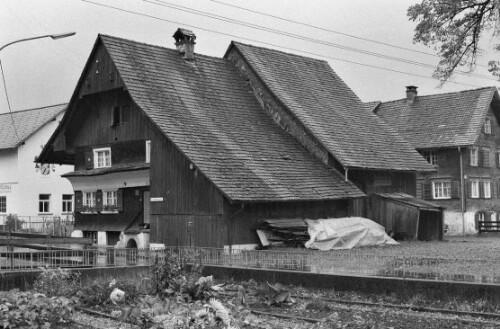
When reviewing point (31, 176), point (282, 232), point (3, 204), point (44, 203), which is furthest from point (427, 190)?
point (3, 204)

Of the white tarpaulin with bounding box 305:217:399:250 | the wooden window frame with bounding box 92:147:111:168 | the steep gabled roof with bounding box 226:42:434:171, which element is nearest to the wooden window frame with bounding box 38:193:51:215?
the wooden window frame with bounding box 92:147:111:168

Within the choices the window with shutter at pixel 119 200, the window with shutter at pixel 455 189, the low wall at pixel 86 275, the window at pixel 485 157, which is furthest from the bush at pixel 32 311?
the window at pixel 485 157

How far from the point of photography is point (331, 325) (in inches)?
405

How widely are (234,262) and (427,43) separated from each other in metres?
9.82

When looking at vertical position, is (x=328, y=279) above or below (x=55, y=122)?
below

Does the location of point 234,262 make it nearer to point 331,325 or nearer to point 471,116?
point 331,325

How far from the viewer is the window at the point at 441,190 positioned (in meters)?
51.3

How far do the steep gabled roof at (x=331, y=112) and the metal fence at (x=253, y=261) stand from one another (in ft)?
41.8

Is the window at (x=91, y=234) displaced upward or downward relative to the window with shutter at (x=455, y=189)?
downward

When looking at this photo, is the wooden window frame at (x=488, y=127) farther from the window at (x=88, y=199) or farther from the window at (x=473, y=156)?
the window at (x=88, y=199)

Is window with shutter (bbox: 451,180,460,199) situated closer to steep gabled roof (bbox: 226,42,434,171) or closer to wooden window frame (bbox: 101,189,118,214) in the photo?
steep gabled roof (bbox: 226,42,434,171)

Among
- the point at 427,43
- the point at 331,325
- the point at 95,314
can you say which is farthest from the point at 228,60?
the point at 331,325

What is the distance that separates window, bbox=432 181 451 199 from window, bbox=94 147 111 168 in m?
26.9

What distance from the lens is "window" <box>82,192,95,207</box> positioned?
1369 inches
